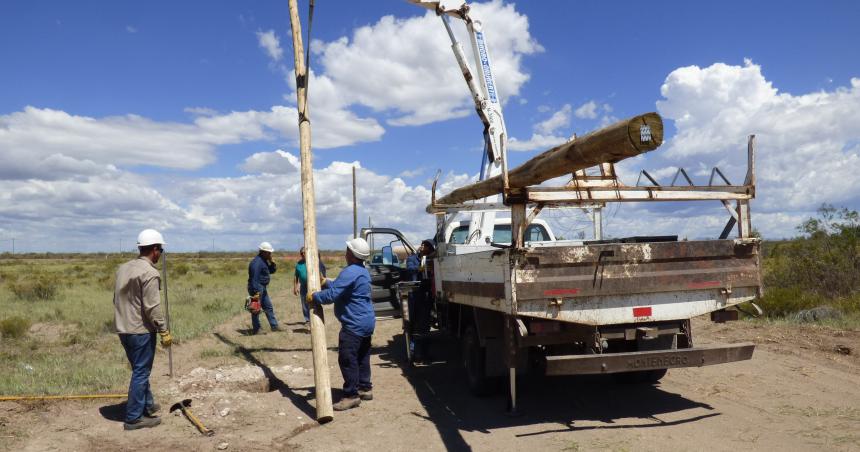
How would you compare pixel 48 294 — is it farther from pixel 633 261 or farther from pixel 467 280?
pixel 633 261

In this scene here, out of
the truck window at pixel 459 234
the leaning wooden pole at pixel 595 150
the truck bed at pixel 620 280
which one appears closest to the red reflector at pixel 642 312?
the truck bed at pixel 620 280

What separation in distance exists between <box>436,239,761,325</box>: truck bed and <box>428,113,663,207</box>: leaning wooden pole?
672 millimetres

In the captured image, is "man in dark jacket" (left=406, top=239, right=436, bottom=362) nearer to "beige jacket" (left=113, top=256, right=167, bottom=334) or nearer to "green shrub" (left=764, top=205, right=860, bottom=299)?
"beige jacket" (left=113, top=256, right=167, bottom=334)

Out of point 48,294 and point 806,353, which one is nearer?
point 806,353

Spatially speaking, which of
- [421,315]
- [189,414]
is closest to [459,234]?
[421,315]

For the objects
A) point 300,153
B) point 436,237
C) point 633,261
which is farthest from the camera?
point 436,237

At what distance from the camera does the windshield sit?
9.83 metres

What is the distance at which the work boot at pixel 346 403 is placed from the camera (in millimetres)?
6719

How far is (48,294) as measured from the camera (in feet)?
72.0

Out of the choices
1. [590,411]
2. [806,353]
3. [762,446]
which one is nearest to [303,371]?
[590,411]

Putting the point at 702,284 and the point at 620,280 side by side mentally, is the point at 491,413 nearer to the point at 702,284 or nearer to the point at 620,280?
the point at 620,280

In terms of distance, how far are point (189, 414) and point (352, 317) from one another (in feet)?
6.12

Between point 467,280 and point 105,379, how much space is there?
470cm

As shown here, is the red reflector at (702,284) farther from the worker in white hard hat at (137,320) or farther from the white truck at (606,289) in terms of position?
the worker in white hard hat at (137,320)
